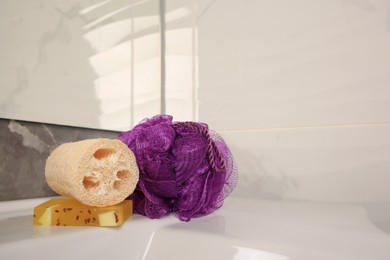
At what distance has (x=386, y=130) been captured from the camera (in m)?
0.51

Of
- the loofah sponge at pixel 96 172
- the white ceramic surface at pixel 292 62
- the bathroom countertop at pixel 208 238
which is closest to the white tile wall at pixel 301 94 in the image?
the white ceramic surface at pixel 292 62

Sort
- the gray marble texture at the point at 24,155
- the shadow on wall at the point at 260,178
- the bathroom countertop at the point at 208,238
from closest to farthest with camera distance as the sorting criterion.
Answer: the bathroom countertop at the point at 208,238
the gray marble texture at the point at 24,155
the shadow on wall at the point at 260,178

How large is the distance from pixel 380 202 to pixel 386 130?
0.44 feet

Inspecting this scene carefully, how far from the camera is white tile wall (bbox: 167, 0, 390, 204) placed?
0.52m

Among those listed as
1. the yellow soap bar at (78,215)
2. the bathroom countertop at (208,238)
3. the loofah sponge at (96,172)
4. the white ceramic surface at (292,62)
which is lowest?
the bathroom countertop at (208,238)

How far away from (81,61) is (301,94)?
48cm

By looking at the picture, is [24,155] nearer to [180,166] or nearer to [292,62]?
[180,166]

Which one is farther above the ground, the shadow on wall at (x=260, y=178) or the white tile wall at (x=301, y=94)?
the white tile wall at (x=301, y=94)

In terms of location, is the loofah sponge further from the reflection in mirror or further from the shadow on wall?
the shadow on wall

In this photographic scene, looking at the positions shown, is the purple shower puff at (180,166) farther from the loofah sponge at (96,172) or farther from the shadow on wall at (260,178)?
the shadow on wall at (260,178)

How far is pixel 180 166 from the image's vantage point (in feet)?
1.28

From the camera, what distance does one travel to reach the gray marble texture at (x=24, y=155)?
47 cm

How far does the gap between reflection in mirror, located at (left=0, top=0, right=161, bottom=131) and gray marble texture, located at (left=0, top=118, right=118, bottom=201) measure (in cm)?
2

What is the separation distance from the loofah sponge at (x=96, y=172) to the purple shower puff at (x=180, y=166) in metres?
0.03
